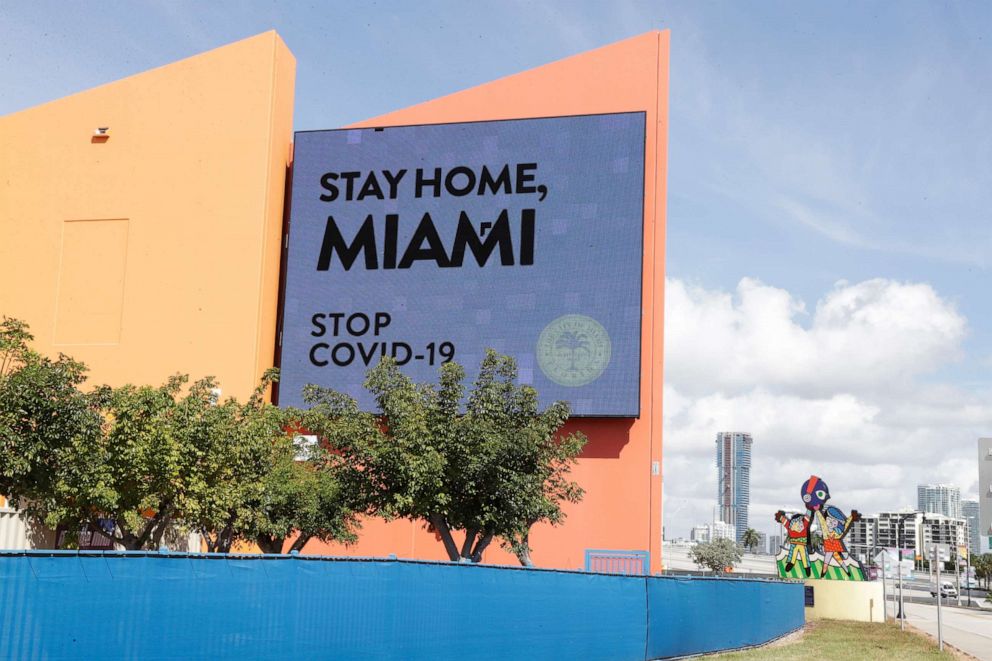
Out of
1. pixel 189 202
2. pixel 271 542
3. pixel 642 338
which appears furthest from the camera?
pixel 189 202

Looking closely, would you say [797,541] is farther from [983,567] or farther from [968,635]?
[983,567]

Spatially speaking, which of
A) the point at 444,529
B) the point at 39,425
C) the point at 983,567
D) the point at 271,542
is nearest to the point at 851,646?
the point at 444,529

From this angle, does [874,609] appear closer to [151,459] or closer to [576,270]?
[576,270]

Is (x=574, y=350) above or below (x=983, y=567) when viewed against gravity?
above

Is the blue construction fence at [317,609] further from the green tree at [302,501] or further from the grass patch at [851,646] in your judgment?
the green tree at [302,501]

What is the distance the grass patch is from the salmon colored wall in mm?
7749

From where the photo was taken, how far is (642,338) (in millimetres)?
43094

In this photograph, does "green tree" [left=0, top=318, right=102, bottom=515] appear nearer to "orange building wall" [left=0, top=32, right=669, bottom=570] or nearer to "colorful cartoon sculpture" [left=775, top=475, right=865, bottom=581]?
"orange building wall" [left=0, top=32, right=669, bottom=570]

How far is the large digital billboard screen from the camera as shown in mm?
41844

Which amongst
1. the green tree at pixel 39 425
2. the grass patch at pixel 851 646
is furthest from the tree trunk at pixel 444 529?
the green tree at pixel 39 425

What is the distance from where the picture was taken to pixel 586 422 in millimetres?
42594

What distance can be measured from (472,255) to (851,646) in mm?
21116

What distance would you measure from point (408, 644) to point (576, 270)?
2801cm

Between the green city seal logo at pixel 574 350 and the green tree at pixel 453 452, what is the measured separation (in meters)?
11.0
